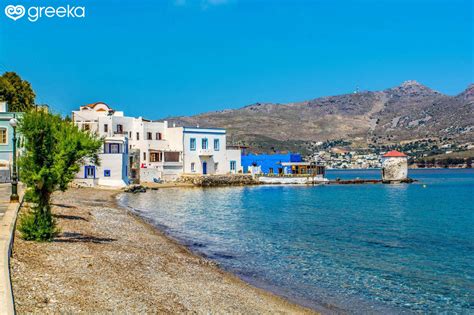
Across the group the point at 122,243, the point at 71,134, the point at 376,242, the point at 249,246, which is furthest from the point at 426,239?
the point at 71,134

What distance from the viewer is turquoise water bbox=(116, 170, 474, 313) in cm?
1521

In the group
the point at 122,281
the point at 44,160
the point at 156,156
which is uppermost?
the point at 156,156

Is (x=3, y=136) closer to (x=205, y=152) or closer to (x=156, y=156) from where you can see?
(x=156, y=156)

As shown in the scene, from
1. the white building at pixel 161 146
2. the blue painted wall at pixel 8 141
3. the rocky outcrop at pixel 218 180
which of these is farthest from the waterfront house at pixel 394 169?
the blue painted wall at pixel 8 141

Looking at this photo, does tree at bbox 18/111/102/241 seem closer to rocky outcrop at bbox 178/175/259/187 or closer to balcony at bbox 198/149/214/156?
rocky outcrop at bbox 178/175/259/187

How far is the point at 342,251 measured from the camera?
22.9 meters

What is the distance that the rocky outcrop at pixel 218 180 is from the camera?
75375 mm

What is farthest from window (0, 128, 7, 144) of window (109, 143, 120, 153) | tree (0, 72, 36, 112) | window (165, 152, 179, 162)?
window (165, 152, 179, 162)

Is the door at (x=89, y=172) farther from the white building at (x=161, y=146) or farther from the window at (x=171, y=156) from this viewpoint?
the window at (x=171, y=156)

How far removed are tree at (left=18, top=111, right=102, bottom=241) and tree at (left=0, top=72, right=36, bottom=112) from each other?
152 feet

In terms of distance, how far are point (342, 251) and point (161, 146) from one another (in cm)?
5637

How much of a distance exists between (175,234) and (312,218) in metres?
13.6

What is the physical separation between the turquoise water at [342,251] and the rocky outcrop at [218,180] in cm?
3049

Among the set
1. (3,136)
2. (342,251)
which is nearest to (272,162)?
(3,136)
